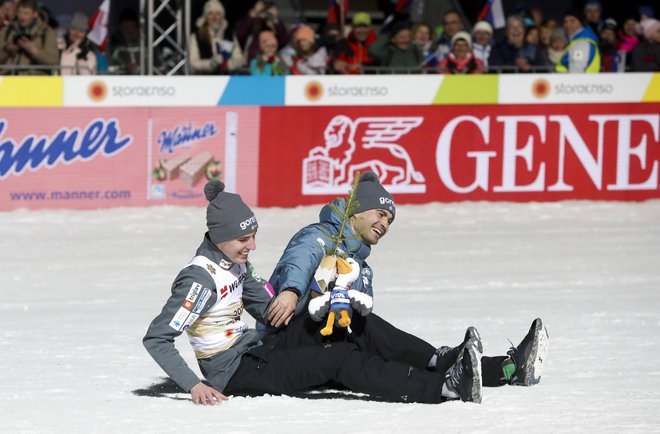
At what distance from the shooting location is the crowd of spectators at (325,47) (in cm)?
1361

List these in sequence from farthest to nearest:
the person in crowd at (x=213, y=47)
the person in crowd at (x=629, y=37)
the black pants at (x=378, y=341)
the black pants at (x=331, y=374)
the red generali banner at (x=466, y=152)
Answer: the person in crowd at (x=629, y=37) < the person in crowd at (x=213, y=47) < the red generali banner at (x=466, y=152) < the black pants at (x=378, y=341) < the black pants at (x=331, y=374)

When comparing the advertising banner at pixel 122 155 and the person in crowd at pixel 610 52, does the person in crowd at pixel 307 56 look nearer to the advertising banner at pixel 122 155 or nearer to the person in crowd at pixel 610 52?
the advertising banner at pixel 122 155

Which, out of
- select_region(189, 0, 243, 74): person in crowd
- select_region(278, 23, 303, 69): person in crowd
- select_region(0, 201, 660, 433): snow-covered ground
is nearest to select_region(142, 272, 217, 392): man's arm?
select_region(0, 201, 660, 433): snow-covered ground

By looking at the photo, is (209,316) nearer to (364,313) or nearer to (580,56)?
(364,313)

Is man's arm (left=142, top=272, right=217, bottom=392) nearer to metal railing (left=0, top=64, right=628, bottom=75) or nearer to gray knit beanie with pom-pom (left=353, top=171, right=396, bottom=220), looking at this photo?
gray knit beanie with pom-pom (left=353, top=171, right=396, bottom=220)

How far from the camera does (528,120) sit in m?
14.2

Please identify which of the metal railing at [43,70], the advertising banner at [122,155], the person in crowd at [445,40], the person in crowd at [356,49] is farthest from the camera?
the person in crowd at [445,40]

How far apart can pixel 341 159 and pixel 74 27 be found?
286 cm

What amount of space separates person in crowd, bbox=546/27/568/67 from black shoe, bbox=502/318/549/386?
897cm

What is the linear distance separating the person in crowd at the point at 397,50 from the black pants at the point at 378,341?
25.7 ft

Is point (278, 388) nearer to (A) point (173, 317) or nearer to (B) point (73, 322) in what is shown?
(A) point (173, 317)

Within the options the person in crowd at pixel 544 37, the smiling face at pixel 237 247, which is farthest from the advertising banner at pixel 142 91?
the smiling face at pixel 237 247

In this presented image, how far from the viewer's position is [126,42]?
14812 millimetres

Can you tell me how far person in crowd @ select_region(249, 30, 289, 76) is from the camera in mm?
14000
